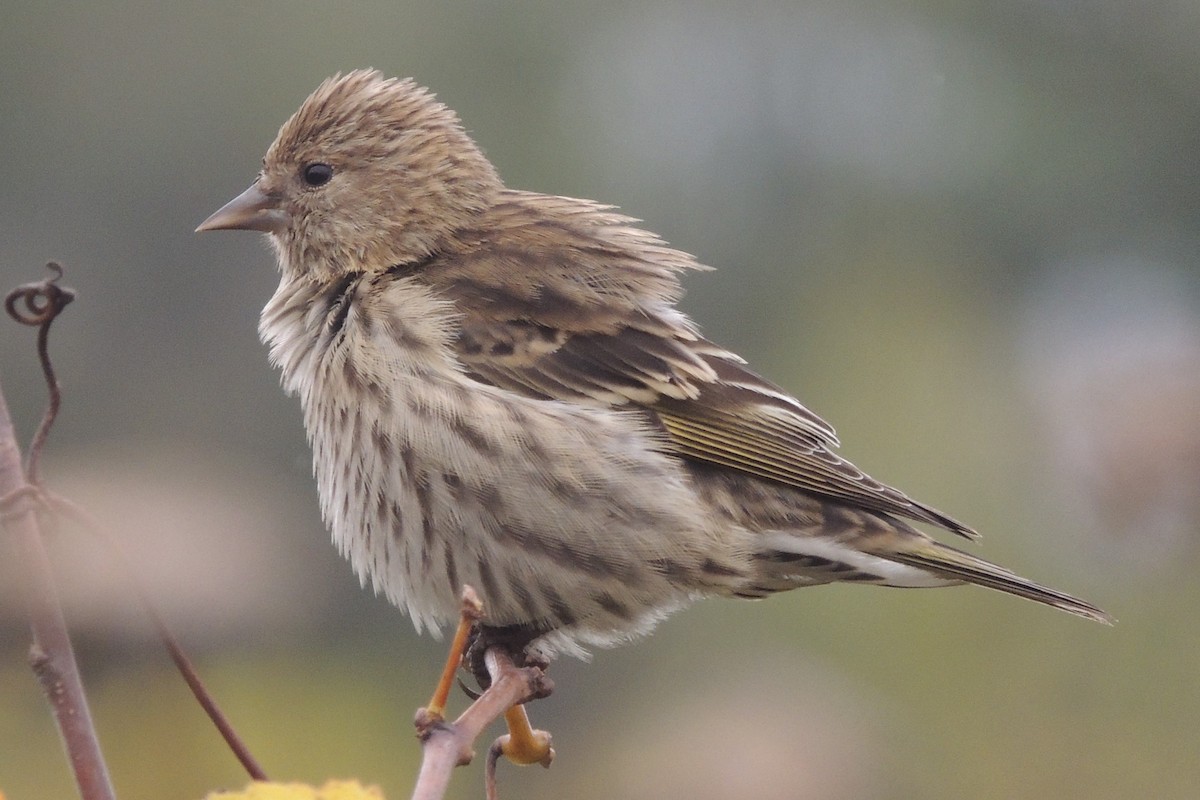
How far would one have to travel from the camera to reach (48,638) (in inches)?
49.2

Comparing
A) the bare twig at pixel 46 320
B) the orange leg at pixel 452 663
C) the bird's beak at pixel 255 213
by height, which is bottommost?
the orange leg at pixel 452 663

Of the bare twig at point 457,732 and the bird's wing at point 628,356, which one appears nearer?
the bare twig at point 457,732

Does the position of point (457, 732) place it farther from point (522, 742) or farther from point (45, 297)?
point (45, 297)

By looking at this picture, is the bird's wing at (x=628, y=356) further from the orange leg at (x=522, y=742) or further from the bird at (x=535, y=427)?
the orange leg at (x=522, y=742)

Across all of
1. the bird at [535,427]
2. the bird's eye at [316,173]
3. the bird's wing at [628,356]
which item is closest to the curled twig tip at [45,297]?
the bird at [535,427]

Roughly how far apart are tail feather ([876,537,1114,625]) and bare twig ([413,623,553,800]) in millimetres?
1300

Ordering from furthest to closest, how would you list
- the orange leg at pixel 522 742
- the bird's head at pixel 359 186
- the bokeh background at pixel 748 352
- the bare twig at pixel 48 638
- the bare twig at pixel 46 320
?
the bokeh background at pixel 748 352
the bird's head at pixel 359 186
the orange leg at pixel 522 742
the bare twig at pixel 46 320
the bare twig at pixel 48 638

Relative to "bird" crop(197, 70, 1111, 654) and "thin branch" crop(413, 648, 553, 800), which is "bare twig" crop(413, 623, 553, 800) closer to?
"thin branch" crop(413, 648, 553, 800)

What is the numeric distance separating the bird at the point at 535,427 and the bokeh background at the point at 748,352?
2.29 ft

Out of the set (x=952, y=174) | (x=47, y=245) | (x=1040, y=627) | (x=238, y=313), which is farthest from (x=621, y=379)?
(x=952, y=174)

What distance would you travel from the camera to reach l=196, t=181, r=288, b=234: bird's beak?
3.46 metres

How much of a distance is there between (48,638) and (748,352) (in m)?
11.1

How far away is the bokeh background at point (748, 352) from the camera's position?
7438 mm

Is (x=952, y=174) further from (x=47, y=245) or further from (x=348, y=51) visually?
(x=47, y=245)
